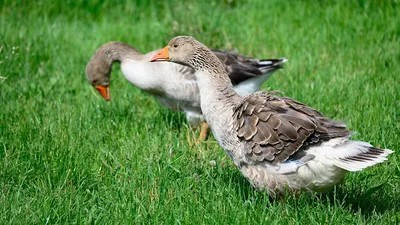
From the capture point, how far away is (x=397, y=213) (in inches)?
203

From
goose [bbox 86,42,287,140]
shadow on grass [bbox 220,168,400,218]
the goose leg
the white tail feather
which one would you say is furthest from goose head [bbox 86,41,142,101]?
the white tail feather

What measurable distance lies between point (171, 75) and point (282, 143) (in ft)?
8.56

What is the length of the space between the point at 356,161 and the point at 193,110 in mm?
3122

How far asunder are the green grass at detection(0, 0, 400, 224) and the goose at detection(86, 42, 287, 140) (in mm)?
240

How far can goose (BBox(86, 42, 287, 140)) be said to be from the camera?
741 cm

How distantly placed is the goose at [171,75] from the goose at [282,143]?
1792 mm

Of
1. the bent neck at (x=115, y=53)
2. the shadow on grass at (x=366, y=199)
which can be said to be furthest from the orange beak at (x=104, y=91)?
the shadow on grass at (x=366, y=199)

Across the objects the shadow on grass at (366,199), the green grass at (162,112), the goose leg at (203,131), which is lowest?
the shadow on grass at (366,199)

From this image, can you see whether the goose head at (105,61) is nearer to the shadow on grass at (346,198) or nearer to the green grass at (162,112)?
the green grass at (162,112)

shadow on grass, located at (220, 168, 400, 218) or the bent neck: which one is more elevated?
the bent neck

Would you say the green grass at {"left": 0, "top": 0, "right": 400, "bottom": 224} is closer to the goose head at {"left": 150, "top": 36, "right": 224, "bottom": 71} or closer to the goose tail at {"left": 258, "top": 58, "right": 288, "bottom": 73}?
the goose tail at {"left": 258, "top": 58, "right": 288, "bottom": 73}

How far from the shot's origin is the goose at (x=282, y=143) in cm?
493

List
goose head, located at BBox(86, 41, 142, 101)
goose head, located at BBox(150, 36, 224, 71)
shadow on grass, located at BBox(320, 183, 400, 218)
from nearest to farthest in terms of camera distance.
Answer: shadow on grass, located at BBox(320, 183, 400, 218) < goose head, located at BBox(150, 36, 224, 71) < goose head, located at BBox(86, 41, 142, 101)

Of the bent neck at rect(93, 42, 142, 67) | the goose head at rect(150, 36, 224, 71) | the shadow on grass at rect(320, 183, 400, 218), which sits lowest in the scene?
the shadow on grass at rect(320, 183, 400, 218)
